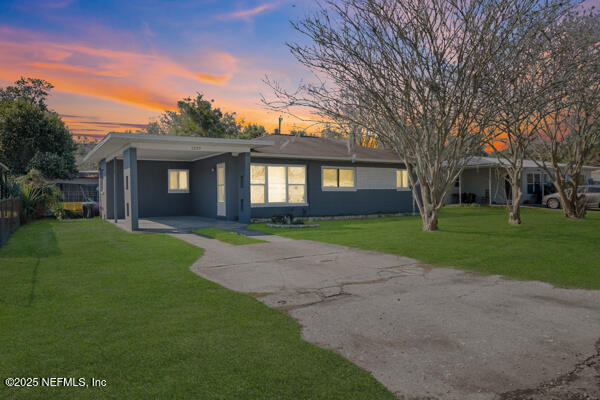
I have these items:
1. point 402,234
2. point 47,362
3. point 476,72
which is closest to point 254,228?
point 402,234

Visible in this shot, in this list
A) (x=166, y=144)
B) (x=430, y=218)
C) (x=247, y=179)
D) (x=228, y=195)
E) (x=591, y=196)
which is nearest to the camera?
(x=430, y=218)

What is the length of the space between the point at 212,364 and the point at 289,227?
11029 mm

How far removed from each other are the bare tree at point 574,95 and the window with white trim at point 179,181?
637 inches

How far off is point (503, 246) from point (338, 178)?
1038 cm

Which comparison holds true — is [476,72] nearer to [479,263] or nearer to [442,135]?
[442,135]

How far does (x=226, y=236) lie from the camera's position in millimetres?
11680

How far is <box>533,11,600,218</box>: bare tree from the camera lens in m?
11.7

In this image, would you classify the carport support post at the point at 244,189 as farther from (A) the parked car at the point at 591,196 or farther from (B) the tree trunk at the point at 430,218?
(A) the parked car at the point at 591,196

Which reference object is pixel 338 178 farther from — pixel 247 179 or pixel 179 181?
pixel 179 181

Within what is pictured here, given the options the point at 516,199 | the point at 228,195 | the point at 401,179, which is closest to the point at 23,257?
the point at 228,195

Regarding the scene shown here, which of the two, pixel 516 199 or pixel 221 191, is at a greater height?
pixel 221 191

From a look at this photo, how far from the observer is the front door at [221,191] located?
1750cm

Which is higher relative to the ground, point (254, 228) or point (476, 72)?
point (476, 72)

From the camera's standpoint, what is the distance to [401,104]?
37.9 ft
